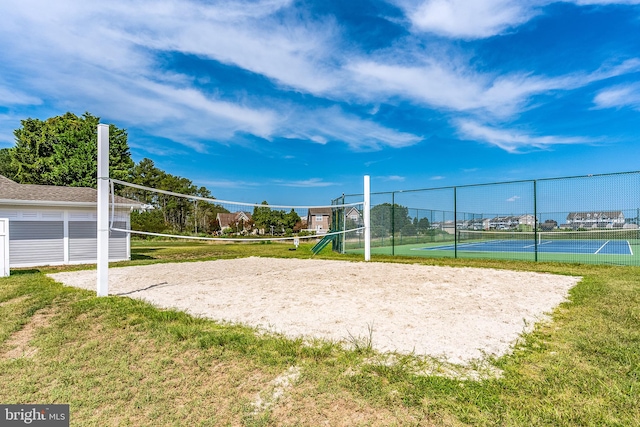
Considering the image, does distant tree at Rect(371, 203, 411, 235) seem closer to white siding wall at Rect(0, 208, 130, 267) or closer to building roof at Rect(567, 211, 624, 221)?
building roof at Rect(567, 211, 624, 221)

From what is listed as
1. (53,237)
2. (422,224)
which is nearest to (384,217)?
(422,224)

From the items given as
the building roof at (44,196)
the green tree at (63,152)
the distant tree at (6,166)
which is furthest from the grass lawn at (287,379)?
the distant tree at (6,166)

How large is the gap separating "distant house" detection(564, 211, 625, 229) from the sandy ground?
6297mm

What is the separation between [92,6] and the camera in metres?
7.99

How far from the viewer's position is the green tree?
21859 mm

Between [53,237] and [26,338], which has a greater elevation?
[53,237]

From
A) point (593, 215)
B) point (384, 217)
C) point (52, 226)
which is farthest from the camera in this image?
point (384, 217)

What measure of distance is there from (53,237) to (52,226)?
0.37m

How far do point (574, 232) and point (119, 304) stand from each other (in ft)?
53.1

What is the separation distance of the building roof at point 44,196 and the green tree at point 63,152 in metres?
9.67

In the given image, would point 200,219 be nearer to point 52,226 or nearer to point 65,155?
point 65,155

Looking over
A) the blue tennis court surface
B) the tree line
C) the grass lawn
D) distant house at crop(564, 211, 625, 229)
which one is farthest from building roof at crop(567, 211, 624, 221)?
the tree line

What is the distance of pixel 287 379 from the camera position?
96.1 inches

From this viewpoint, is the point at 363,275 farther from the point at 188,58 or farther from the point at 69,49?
the point at 188,58
